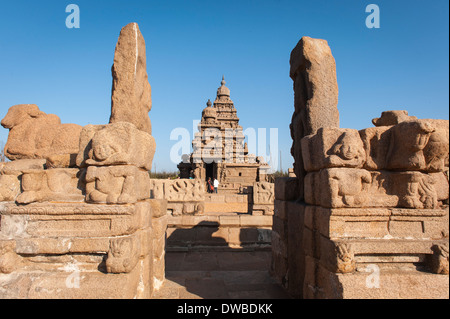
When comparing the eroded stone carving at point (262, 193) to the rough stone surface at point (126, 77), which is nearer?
the rough stone surface at point (126, 77)

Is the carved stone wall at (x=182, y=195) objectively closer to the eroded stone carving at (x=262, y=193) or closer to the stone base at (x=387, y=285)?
the eroded stone carving at (x=262, y=193)

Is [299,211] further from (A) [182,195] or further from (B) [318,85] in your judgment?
(A) [182,195]

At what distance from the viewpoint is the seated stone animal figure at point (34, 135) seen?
376 cm

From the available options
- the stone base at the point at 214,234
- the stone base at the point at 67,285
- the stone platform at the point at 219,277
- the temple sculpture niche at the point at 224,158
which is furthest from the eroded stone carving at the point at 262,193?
the temple sculpture niche at the point at 224,158

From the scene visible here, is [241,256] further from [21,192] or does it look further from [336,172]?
[21,192]

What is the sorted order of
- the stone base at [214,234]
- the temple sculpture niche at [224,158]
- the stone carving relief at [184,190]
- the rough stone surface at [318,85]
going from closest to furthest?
the rough stone surface at [318,85] < the stone base at [214,234] < the stone carving relief at [184,190] < the temple sculpture niche at [224,158]

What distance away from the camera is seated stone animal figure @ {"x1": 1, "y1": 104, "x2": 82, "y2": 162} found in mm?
3758

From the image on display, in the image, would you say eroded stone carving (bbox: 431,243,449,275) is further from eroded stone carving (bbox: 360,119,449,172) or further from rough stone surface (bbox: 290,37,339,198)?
rough stone surface (bbox: 290,37,339,198)

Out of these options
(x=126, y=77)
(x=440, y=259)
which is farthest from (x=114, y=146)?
(x=440, y=259)

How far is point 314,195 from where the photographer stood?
2.91 metres

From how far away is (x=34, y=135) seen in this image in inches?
152

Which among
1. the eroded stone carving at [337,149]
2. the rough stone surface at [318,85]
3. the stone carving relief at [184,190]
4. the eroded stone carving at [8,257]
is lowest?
the eroded stone carving at [8,257]
